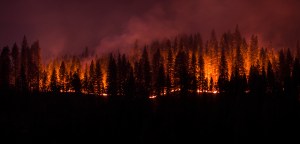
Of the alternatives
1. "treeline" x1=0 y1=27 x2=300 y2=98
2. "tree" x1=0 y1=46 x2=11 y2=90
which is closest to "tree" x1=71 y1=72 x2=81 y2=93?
"treeline" x1=0 y1=27 x2=300 y2=98

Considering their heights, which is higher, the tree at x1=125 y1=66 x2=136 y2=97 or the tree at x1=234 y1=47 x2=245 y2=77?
the tree at x1=234 y1=47 x2=245 y2=77

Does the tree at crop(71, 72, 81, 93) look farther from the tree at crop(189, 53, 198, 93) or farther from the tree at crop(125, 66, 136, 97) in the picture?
the tree at crop(189, 53, 198, 93)

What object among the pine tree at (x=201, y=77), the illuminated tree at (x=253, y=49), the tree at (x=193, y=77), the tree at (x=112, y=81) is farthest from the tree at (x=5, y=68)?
the illuminated tree at (x=253, y=49)

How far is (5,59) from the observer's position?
130 m

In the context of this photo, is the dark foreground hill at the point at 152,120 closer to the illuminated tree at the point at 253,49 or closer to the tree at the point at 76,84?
the tree at the point at 76,84

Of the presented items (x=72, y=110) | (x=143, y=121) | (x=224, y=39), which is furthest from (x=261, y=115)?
(x=224, y=39)

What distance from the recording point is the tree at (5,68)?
117250mm

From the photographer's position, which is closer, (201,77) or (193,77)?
(193,77)

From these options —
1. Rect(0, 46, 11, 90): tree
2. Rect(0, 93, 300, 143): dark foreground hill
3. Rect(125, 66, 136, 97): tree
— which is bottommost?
Rect(0, 93, 300, 143): dark foreground hill

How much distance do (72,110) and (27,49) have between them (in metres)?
57.9

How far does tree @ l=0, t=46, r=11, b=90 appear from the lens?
385 ft

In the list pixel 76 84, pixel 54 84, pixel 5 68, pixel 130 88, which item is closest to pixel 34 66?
pixel 54 84

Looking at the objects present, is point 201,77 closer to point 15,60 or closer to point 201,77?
point 201,77

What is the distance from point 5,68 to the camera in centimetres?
12450
